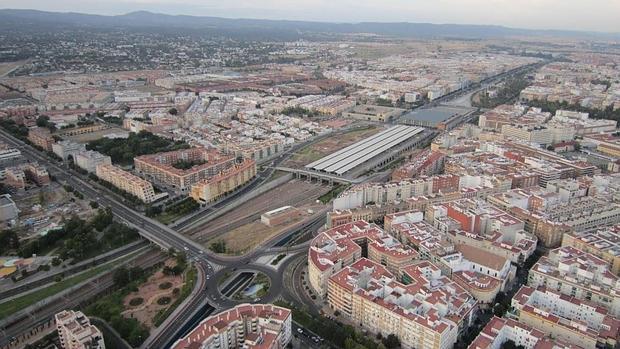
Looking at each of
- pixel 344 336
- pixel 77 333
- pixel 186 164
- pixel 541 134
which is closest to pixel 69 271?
pixel 77 333

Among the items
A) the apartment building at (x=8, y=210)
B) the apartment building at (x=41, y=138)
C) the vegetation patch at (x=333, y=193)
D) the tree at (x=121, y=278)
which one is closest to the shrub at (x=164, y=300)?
Result: the tree at (x=121, y=278)

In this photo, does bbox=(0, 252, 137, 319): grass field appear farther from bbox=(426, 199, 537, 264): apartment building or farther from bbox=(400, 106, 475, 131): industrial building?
bbox=(400, 106, 475, 131): industrial building

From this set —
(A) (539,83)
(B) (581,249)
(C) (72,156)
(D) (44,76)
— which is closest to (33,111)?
(C) (72,156)

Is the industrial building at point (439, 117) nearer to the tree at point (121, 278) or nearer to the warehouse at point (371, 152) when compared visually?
the warehouse at point (371, 152)

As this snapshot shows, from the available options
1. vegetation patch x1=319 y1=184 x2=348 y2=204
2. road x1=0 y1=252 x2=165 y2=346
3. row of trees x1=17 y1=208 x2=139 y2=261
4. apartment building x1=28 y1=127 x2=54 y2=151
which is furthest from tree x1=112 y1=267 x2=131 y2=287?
apartment building x1=28 y1=127 x2=54 y2=151

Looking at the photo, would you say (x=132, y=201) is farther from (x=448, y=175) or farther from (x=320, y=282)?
(x=448, y=175)
